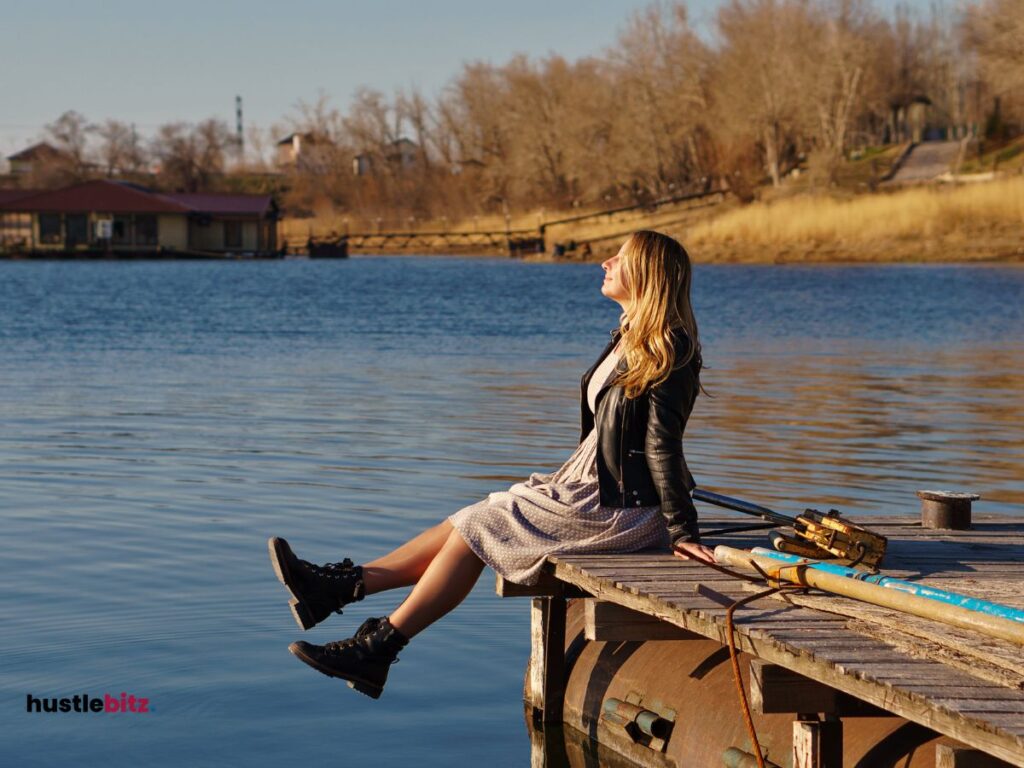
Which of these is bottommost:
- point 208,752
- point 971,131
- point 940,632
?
point 208,752

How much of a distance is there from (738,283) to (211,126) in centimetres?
9996

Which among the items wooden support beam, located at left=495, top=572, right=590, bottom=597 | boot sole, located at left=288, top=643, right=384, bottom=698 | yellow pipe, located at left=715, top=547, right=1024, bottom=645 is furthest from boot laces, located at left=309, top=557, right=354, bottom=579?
yellow pipe, located at left=715, top=547, right=1024, bottom=645

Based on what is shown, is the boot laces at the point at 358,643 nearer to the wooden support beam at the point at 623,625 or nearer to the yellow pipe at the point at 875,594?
the wooden support beam at the point at 623,625

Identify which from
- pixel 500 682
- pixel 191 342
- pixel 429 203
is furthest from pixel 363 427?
pixel 429 203

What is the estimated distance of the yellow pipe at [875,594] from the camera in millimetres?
4293

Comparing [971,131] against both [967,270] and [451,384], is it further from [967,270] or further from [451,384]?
[451,384]

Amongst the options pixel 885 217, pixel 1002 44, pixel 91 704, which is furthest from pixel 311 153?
pixel 91 704

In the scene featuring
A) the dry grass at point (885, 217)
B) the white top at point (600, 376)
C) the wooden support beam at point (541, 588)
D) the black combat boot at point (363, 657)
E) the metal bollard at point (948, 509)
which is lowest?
the black combat boot at point (363, 657)

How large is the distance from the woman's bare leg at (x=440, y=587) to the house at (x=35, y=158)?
12638 cm

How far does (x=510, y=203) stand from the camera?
Result: 105062 millimetres

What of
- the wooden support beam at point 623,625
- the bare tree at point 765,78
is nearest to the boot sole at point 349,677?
the wooden support beam at point 623,625

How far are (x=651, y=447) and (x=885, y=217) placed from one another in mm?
53178

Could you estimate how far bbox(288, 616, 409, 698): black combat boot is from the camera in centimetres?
545

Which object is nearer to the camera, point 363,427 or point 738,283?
point 363,427
